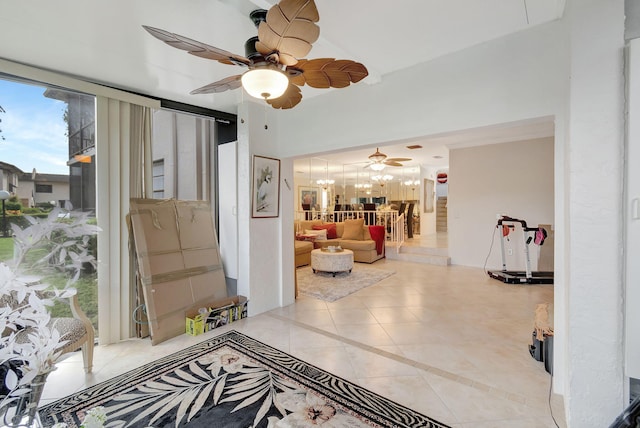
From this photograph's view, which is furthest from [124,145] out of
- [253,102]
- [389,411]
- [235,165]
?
[389,411]

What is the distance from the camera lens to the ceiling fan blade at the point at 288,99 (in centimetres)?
217

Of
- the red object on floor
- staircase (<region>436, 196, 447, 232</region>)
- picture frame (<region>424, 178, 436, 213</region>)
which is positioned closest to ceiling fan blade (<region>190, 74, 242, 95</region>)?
the red object on floor

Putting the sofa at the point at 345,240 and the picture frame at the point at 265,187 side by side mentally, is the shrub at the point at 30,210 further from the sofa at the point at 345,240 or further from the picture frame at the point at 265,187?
the sofa at the point at 345,240

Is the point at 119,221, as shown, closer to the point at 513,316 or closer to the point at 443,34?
the point at 443,34

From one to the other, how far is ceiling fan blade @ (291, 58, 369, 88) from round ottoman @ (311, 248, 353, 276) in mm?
4127

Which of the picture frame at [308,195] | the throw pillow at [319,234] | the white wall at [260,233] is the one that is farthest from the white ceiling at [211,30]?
the picture frame at [308,195]

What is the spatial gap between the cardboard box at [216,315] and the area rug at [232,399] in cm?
54

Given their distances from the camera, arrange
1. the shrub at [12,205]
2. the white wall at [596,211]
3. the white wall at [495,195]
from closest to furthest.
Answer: the white wall at [596,211]
the shrub at [12,205]
the white wall at [495,195]

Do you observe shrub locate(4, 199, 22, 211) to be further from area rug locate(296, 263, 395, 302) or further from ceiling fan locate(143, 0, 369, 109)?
area rug locate(296, 263, 395, 302)

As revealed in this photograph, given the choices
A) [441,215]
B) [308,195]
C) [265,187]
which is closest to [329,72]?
[265,187]

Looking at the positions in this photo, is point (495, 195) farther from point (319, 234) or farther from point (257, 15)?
point (257, 15)

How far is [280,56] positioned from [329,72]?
13.2 inches

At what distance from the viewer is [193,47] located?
1606mm

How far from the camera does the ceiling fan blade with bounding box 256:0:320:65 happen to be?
1.35 m
